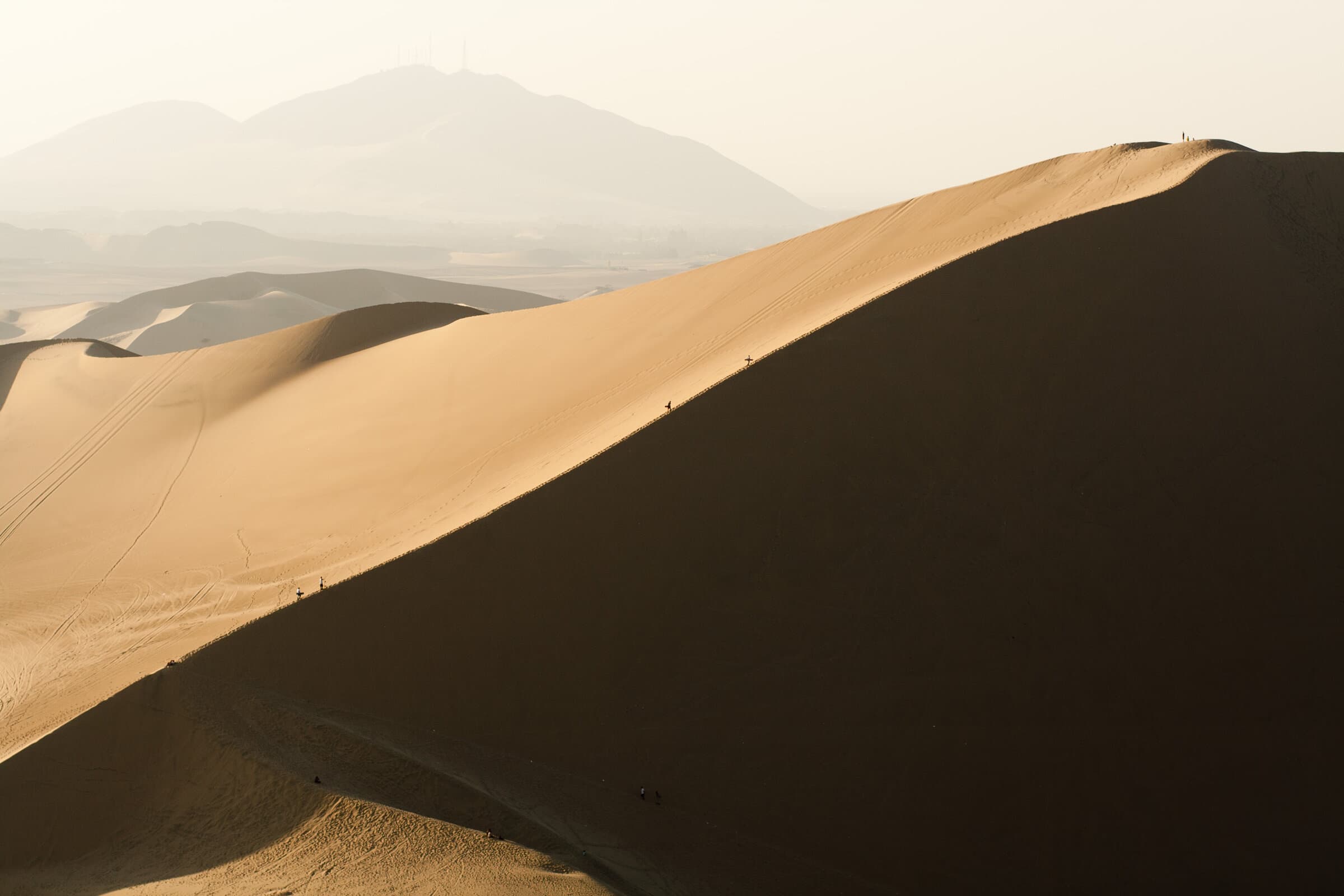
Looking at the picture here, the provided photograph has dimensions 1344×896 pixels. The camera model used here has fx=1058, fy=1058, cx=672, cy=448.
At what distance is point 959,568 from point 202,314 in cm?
3837

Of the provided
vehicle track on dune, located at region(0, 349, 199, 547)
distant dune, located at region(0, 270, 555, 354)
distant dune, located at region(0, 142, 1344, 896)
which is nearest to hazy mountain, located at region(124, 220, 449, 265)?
distant dune, located at region(0, 270, 555, 354)

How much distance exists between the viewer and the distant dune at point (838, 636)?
684cm

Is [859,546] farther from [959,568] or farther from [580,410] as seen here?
[580,410]

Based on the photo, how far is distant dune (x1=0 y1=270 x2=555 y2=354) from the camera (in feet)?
128

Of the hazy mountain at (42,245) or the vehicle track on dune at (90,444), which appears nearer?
the vehicle track on dune at (90,444)

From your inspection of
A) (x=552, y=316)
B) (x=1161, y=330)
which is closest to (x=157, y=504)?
(x=552, y=316)

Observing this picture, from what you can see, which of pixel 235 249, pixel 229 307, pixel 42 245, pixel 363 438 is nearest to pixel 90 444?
pixel 363 438

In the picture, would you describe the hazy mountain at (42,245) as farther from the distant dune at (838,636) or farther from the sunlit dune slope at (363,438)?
the distant dune at (838,636)

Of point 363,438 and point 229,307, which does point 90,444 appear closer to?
point 363,438

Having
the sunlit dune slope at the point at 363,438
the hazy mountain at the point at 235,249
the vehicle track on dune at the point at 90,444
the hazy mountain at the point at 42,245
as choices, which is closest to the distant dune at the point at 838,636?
the sunlit dune slope at the point at 363,438

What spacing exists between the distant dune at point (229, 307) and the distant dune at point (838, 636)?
23213 millimetres

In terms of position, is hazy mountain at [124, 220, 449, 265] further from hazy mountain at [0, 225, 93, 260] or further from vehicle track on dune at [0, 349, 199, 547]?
vehicle track on dune at [0, 349, 199, 547]

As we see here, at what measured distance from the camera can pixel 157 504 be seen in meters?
13.2

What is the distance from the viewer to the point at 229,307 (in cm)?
4119
